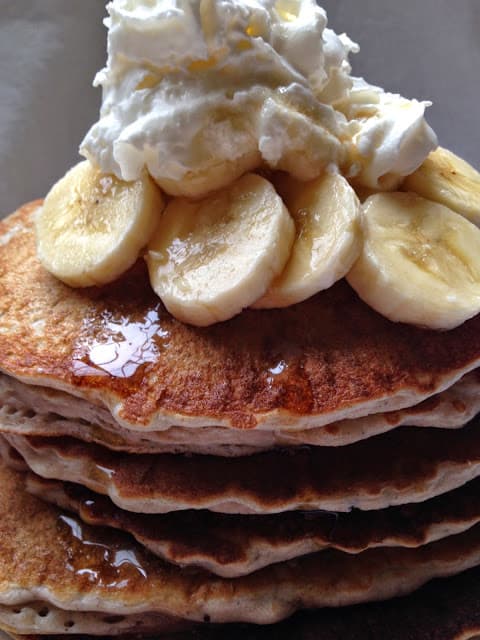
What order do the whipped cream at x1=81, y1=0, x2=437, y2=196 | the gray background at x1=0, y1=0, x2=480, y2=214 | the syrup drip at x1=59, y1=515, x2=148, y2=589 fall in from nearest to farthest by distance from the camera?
the whipped cream at x1=81, y1=0, x2=437, y2=196, the syrup drip at x1=59, y1=515, x2=148, y2=589, the gray background at x1=0, y1=0, x2=480, y2=214

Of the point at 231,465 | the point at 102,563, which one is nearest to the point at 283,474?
the point at 231,465

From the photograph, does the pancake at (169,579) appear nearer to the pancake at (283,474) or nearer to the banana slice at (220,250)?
the pancake at (283,474)

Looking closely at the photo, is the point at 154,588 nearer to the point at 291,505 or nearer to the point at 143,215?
the point at 291,505

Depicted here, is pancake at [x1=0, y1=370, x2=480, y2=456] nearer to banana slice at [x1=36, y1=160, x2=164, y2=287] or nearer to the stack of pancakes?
A: the stack of pancakes

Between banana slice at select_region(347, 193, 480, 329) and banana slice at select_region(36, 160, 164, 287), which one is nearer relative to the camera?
banana slice at select_region(347, 193, 480, 329)

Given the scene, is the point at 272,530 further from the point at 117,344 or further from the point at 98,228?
the point at 98,228

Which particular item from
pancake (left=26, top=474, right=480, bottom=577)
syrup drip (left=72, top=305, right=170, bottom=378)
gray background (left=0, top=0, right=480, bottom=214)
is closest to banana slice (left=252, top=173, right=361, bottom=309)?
syrup drip (left=72, top=305, right=170, bottom=378)

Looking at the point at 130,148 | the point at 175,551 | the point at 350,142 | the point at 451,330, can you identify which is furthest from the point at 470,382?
the point at 130,148
